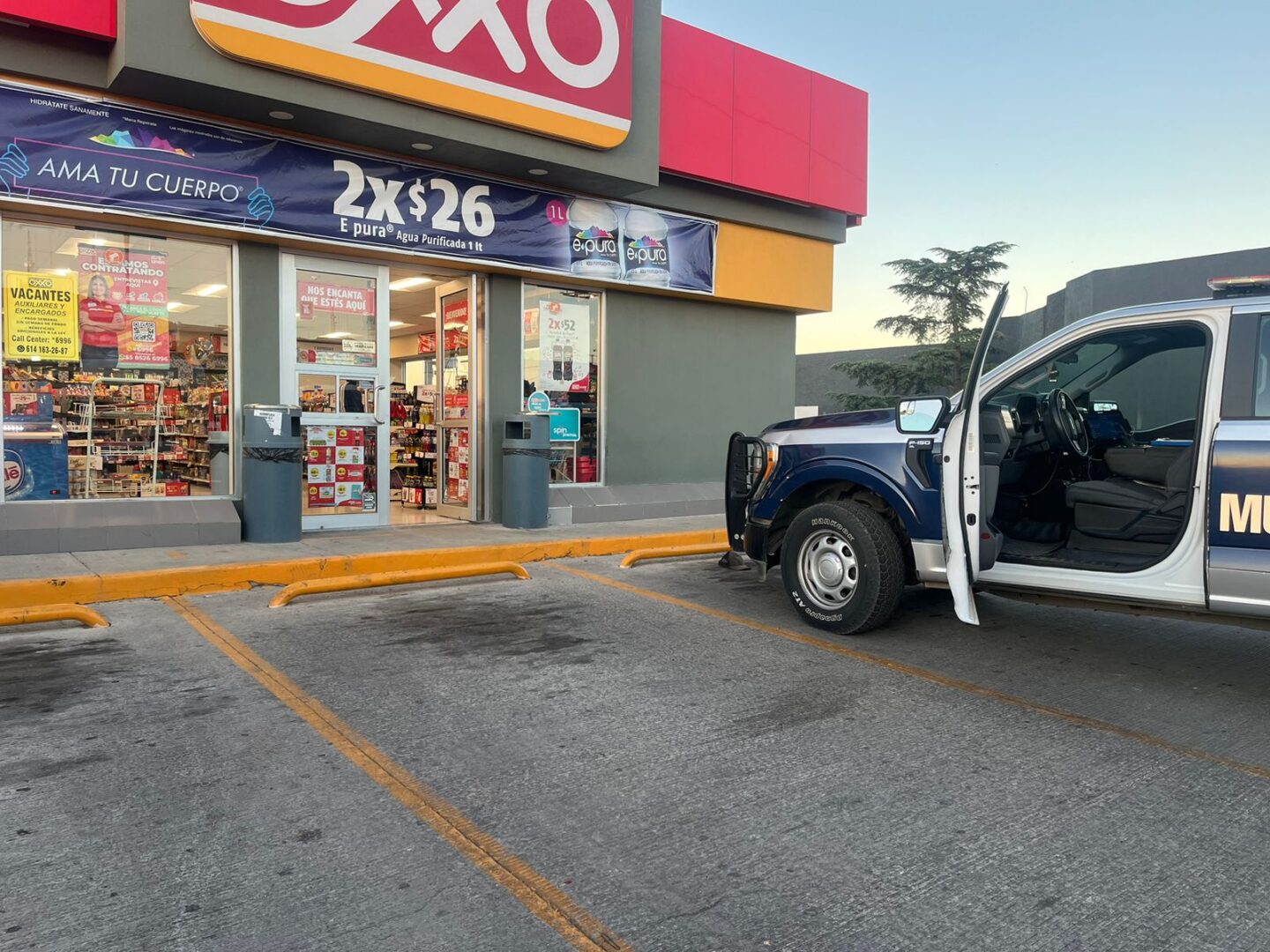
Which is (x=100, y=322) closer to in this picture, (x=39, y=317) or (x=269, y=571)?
(x=39, y=317)

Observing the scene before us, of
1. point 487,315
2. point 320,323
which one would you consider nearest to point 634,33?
point 487,315

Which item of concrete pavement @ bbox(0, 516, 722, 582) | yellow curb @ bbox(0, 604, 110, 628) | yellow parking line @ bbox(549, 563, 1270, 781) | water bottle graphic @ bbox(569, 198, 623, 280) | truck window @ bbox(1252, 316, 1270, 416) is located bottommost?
yellow parking line @ bbox(549, 563, 1270, 781)

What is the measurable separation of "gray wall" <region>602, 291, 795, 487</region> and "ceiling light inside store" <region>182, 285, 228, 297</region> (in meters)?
4.72

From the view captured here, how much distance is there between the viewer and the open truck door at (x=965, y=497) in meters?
4.98

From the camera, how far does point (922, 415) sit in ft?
17.6

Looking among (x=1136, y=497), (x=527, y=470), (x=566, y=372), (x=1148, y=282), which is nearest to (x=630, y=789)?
(x=1136, y=497)

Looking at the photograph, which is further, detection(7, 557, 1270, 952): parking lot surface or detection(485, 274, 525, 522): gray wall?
detection(485, 274, 525, 522): gray wall

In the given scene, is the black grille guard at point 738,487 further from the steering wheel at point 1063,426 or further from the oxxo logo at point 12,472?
the oxxo logo at point 12,472

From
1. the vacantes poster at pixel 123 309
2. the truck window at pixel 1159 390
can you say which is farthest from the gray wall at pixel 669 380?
the truck window at pixel 1159 390

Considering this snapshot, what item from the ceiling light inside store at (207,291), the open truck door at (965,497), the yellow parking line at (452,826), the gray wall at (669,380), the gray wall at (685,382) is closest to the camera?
the yellow parking line at (452,826)

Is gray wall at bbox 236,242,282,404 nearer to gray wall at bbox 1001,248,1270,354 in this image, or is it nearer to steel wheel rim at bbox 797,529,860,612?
steel wheel rim at bbox 797,529,860,612

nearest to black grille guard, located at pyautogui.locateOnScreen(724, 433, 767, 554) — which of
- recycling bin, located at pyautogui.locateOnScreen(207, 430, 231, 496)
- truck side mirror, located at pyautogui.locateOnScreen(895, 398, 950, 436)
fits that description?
truck side mirror, located at pyautogui.locateOnScreen(895, 398, 950, 436)

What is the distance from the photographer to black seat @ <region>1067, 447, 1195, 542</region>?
5.26 metres

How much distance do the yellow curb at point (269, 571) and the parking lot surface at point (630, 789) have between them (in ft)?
2.88
